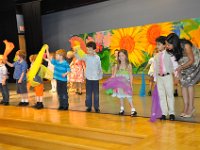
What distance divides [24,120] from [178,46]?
10.3 ft

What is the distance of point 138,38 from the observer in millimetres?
10594

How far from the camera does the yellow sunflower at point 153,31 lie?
32.2ft

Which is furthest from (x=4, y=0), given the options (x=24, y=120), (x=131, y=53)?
(x=24, y=120)

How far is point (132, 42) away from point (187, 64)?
6.26m

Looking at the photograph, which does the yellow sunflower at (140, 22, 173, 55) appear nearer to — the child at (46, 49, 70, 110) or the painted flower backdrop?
the painted flower backdrop

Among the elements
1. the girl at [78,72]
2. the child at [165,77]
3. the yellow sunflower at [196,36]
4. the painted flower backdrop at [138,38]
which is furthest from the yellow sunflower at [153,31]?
the child at [165,77]

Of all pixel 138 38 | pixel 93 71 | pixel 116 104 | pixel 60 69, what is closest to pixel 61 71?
pixel 60 69

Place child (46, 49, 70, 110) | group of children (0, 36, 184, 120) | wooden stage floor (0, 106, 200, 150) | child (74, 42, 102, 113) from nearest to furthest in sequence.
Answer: wooden stage floor (0, 106, 200, 150), group of children (0, 36, 184, 120), child (74, 42, 102, 113), child (46, 49, 70, 110)

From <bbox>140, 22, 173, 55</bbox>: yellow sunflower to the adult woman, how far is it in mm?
5165

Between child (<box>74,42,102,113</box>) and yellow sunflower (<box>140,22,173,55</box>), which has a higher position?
yellow sunflower (<box>140,22,173,55</box>)

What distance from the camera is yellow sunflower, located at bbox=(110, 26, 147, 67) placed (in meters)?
10.6

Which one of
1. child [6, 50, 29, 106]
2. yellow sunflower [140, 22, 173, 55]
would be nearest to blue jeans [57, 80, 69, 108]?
child [6, 50, 29, 106]

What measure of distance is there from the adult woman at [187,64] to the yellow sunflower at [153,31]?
5.17 metres

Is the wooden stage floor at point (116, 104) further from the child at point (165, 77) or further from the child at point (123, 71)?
the child at point (123, 71)
